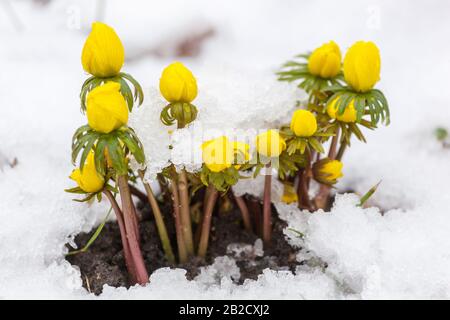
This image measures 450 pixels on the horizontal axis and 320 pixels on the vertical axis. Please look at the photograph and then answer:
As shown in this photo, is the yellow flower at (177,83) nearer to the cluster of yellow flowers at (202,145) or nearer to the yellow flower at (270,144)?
the cluster of yellow flowers at (202,145)

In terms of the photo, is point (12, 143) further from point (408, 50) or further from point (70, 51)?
point (408, 50)

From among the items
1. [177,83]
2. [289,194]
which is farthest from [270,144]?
[289,194]

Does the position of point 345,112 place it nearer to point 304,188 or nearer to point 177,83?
point 304,188

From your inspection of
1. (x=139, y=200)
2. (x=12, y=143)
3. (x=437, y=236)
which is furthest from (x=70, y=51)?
(x=437, y=236)

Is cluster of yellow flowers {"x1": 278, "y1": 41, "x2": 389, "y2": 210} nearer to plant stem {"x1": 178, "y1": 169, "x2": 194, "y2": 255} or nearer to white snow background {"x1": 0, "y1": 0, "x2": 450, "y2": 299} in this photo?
white snow background {"x1": 0, "y1": 0, "x2": 450, "y2": 299}

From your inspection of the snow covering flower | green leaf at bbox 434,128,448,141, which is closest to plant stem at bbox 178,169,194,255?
the snow covering flower

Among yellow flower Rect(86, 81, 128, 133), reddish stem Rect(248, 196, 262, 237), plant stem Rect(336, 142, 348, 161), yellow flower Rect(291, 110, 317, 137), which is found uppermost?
yellow flower Rect(86, 81, 128, 133)

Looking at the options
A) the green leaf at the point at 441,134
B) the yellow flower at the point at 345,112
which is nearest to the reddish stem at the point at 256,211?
the yellow flower at the point at 345,112
